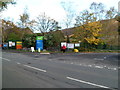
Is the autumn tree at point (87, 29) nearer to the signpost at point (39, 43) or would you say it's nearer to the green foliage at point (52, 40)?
the green foliage at point (52, 40)

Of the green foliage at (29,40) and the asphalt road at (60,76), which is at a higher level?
the green foliage at (29,40)

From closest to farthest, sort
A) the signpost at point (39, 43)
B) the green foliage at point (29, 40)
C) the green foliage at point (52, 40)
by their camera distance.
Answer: the signpost at point (39, 43) → the green foliage at point (52, 40) → the green foliage at point (29, 40)

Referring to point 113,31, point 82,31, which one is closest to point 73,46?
point 82,31

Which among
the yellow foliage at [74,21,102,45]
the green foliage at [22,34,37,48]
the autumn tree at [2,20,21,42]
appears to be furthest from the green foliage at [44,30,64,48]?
the autumn tree at [2,20,21,42]

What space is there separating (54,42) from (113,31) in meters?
12.9

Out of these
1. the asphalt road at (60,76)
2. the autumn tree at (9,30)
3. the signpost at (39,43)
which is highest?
the autumn tree at (9,30)

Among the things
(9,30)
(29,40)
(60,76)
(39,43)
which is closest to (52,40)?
(39,43)

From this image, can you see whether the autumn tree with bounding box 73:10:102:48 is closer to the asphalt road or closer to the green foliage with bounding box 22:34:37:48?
the green foliage with bounding box 22:34:37:48

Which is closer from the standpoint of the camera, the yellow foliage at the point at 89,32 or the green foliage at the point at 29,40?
the yellow foliage at the point at 89,32

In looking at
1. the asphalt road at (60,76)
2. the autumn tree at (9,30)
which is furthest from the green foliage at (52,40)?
the asphalt road at (60,76)

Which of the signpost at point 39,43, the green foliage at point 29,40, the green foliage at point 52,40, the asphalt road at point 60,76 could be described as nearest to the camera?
the asphalt road at point 60,76

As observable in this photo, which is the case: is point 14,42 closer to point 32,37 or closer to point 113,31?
point 32,37

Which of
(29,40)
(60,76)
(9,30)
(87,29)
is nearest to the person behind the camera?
(60,76)

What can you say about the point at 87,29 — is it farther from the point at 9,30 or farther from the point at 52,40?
the point at 9,30
